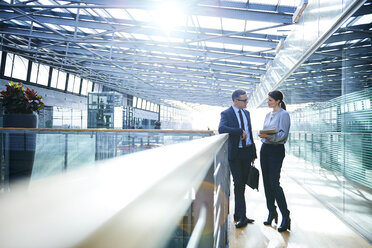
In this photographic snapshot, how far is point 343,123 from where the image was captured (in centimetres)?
340

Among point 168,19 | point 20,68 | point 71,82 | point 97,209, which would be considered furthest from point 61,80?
point 97,209

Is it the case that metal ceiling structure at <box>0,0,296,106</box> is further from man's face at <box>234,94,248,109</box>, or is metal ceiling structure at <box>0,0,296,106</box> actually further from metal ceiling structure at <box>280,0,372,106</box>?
man's face at <box>234,94,248,109</box>

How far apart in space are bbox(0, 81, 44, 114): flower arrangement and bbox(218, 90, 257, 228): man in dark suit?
447 cm

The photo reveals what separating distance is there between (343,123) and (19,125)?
5.96 metres

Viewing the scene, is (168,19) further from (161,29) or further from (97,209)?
(97,209)

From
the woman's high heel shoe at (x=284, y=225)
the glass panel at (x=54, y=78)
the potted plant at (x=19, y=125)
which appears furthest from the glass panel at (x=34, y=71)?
the woman's high heel shoe at (x=284, y=225)

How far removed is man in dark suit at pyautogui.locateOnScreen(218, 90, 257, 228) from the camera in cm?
308

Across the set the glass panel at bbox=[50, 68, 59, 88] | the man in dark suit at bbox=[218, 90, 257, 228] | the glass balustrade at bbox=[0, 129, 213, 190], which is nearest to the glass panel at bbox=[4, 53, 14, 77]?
the glass panel at bbox=[50, 68, 59, 88]

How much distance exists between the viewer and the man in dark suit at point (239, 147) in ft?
10.1

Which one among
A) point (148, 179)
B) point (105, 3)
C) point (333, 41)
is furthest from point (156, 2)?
point (148, 179)

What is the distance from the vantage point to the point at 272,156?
306cm

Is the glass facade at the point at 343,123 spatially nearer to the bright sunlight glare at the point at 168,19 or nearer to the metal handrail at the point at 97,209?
the metal handrail at the point at 97,209

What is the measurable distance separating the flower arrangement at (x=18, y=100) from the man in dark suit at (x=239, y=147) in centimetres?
447

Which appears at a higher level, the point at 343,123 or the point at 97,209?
the point at 343,123
